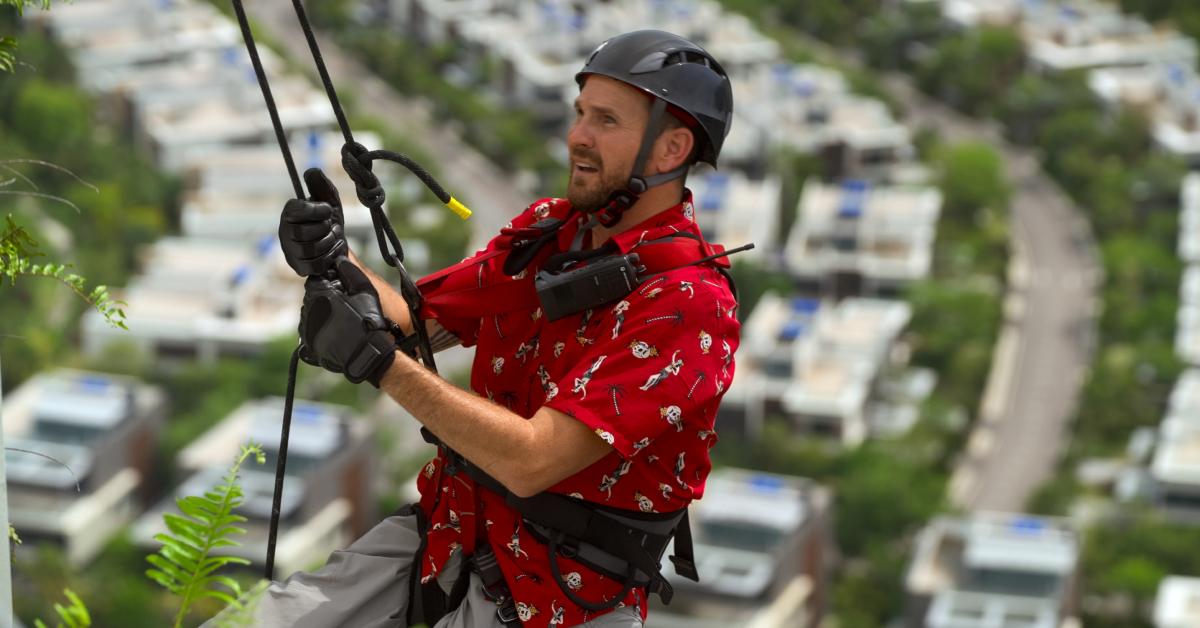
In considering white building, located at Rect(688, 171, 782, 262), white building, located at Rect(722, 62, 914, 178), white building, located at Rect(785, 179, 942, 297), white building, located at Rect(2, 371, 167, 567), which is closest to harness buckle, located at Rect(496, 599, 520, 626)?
white building, located at Rect(2, 371, 167, 567)

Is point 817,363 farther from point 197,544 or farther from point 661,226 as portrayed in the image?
point 197,544

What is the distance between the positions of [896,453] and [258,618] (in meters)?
34.3

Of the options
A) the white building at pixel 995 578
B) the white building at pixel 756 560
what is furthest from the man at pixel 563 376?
the white building at pixel 995 578

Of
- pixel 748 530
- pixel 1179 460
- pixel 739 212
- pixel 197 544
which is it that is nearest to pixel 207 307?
pixel 739 212

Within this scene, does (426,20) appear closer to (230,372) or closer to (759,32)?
(759,32)

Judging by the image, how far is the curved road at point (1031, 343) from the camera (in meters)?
39.3

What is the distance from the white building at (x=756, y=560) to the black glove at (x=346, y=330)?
78.9 ft

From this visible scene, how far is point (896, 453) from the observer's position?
37188 mm

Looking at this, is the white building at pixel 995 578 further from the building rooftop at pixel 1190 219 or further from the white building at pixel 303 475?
the building rooftop at pixel 1190 219

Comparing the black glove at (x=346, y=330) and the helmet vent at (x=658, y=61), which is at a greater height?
the helmet vent at (x=658, y=61)

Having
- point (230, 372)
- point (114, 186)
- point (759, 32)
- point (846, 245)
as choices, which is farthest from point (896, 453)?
point (759, 32)

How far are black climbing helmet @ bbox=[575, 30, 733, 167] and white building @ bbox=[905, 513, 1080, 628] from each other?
2399cm

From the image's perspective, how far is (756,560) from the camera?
1147 inches

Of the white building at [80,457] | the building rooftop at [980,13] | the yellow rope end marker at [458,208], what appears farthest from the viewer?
the building rooftop at [980,13]
